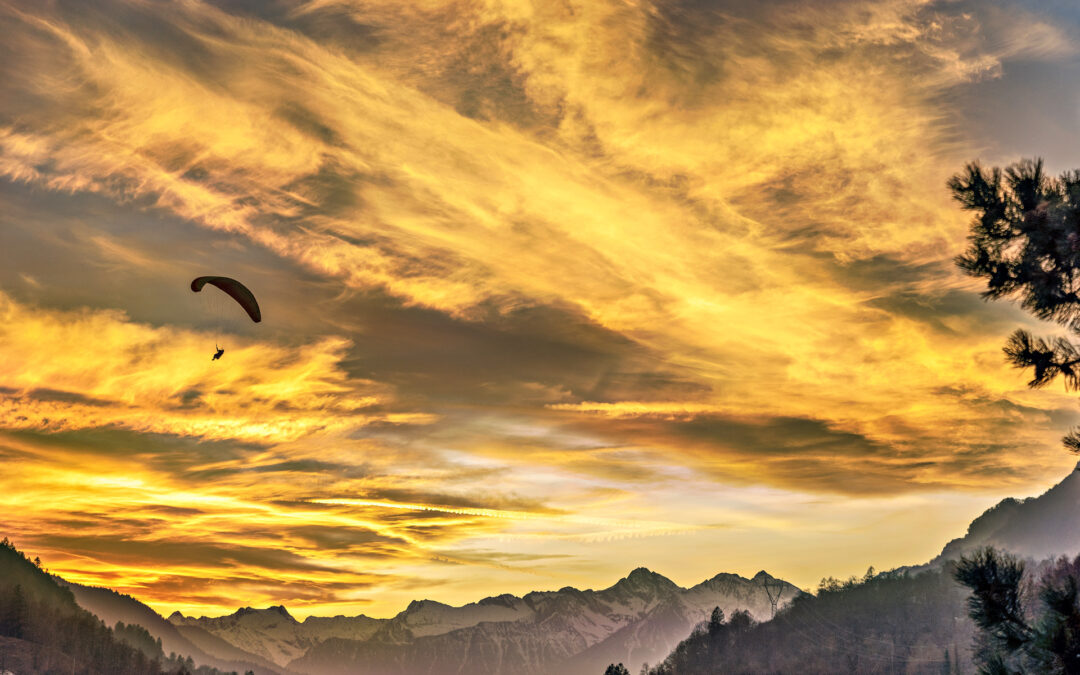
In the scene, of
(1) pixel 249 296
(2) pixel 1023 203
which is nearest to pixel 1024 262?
(2) pixel 1023 203

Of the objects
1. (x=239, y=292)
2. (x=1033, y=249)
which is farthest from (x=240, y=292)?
(x=1033, y=249)

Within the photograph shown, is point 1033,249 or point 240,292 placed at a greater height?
point 240,292

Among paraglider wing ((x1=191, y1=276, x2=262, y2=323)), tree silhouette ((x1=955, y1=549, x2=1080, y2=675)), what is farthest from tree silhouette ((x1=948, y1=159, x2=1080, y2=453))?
paraglider wing ((x1=191, y1=276, x2=262, y2=323))

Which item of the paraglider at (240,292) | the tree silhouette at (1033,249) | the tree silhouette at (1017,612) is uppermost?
the paraglider at (240,292)

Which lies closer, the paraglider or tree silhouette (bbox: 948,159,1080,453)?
tree silhouette (bbox: 948,159,1080,453)

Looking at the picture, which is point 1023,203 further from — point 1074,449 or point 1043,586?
point 1043,586

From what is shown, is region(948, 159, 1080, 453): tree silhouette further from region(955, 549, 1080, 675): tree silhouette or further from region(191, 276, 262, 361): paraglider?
region(191, 276, 262, 361): paraglider

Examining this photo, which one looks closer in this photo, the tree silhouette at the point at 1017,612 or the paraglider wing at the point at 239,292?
the tree silhouette at the point at 1017,612

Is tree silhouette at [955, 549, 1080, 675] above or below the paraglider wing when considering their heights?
below

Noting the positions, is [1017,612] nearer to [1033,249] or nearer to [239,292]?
[1033,249]

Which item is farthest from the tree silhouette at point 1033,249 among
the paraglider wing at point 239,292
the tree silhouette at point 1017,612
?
the paraglider wing at point 239,292

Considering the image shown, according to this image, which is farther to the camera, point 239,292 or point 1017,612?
point 239,292

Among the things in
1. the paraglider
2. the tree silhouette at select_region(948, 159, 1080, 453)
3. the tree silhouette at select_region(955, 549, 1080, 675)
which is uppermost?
the paraglider

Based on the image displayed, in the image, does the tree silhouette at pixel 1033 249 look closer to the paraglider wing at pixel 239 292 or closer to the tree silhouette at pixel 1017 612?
the tree silhouette at pixel 1017 612
